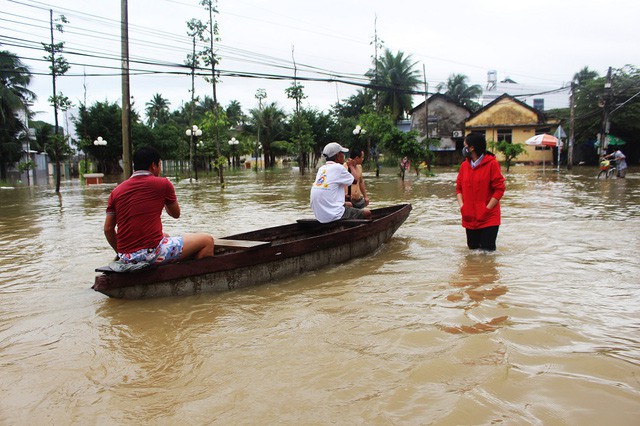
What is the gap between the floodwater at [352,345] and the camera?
304 centimetres

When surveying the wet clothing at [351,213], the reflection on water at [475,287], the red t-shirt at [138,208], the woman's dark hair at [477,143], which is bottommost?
the reflection on water at [475,287]

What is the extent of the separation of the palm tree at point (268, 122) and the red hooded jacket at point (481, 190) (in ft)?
158

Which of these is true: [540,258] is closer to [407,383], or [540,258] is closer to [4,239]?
[407,383]

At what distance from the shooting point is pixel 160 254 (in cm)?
508

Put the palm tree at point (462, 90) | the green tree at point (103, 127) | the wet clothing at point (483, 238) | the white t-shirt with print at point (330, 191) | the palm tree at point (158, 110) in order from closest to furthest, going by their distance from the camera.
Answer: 1. the wet clothing at point (483, 238)
2. the white t-shirt with print at point (330, 191)
3. the green tree at point (103, 127)
4. the palm tree at point (462, 90)
5. the palm tree at point (158, 110)

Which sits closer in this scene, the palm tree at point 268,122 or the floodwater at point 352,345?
the floodwater at point 352,345

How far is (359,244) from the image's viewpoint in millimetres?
7105

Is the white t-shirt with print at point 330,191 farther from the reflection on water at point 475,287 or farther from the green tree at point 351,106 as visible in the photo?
the green tree at point 351,106

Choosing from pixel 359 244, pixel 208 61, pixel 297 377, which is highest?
pixel 208 61

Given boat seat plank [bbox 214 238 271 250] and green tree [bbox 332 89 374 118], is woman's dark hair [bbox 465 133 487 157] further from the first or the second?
green tree [bbox 332 89 374 118]

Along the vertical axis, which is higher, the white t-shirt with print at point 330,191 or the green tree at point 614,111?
the green tree at point 614,111

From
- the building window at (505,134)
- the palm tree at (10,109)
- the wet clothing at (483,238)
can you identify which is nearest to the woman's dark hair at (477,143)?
the wet clothing at (483,238)

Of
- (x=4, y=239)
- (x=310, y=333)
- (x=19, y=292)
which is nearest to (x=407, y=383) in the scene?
(x=310, y=333)

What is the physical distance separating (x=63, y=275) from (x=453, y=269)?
527cm
